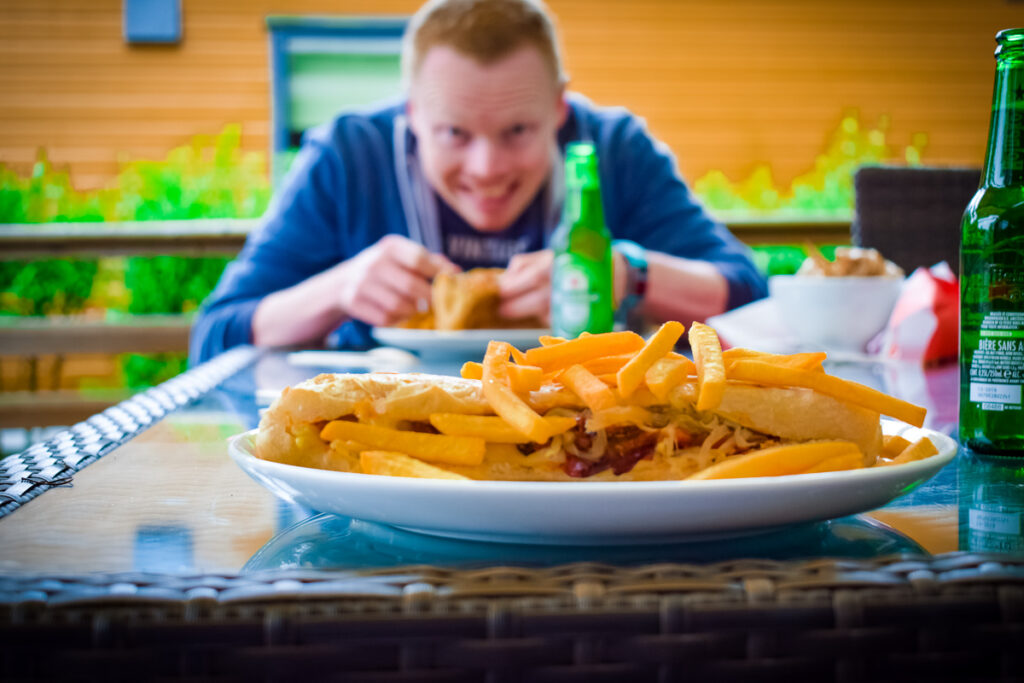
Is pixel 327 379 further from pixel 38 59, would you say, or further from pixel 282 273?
pixel 38 59

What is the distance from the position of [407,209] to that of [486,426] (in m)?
2.27

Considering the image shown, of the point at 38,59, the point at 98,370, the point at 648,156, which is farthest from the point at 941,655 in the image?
the point at 38,59

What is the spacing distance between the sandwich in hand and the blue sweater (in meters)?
1.94

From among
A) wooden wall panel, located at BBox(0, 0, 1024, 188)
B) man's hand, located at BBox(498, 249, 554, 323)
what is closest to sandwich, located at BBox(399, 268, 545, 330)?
man's hand, located at BBox(498, 249, 554, 323)

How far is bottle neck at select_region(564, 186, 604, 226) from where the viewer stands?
57.9 inches

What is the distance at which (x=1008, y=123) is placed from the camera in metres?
0.72

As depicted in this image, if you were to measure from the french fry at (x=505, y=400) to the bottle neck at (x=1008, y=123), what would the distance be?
0.45m

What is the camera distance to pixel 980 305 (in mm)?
696

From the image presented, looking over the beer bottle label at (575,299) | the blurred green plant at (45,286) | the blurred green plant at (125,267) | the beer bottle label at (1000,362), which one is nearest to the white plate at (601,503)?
the beer bottle label at (1000,362)

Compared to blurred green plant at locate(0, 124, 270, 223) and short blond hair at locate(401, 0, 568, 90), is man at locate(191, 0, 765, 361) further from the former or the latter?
blurred green plant at locate(0, 124, 270, 223)

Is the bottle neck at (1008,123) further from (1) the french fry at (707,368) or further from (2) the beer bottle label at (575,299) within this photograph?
(2) the beer bottle label at (575,299)

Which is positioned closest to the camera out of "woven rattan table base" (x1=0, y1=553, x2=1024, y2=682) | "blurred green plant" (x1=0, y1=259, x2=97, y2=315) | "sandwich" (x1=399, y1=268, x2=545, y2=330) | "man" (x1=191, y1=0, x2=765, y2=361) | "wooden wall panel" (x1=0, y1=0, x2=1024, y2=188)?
"woven rattan table base" (x1=0, y1=553, x2=1024, y2=682)

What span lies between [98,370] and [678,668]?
6.31 metres

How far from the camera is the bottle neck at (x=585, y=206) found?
4.83ft
